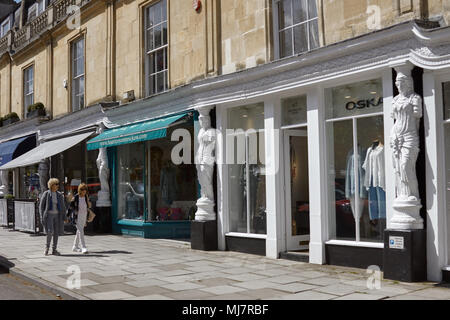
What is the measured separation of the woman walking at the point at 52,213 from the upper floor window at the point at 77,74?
682cm

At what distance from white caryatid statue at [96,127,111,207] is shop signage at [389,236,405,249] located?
9985 millimetres

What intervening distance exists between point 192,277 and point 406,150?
385 cm

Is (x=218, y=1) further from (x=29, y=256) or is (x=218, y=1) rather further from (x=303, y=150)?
(x=29, y=256)

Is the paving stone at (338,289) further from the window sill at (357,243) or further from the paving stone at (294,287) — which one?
the window sill at (357,243)

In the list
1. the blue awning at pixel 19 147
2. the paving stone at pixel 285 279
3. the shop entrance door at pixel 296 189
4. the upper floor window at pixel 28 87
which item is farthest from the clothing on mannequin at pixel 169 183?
the upper floor window at pixel 28 87

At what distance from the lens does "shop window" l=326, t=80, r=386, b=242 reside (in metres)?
8.50

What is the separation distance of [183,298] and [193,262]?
3.11 meters

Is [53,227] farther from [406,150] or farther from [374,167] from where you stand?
[406,150]

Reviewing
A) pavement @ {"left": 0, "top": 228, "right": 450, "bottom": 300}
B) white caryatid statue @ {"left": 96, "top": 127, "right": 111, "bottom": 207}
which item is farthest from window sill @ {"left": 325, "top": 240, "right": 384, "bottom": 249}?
white caryatid statue @ {"left": 96, "top": 127, "right": 111, "bottom": 207}

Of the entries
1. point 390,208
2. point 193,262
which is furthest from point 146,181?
point 390,208

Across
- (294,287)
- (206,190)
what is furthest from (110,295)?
(206,190)

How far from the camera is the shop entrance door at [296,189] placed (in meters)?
10.2

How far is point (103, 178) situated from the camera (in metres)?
15.6

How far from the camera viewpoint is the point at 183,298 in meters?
6.62
